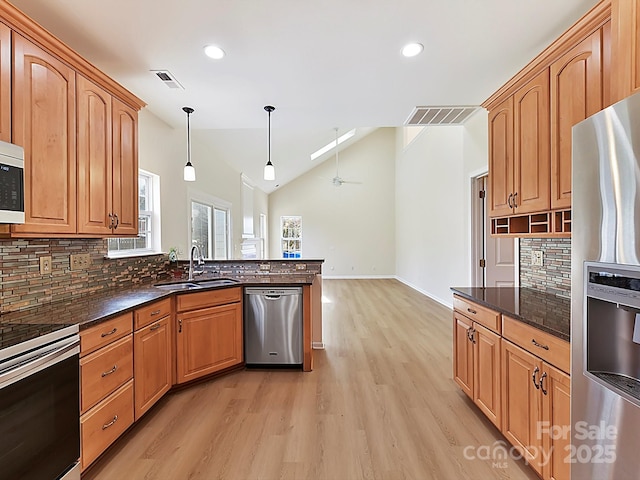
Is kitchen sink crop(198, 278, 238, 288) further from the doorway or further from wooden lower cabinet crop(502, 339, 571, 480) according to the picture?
the doorway

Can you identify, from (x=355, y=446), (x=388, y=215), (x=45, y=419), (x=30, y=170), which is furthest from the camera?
(x=388, y=215)

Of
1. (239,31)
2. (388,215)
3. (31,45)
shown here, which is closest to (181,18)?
(239,31)

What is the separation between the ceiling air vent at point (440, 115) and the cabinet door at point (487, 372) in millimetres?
2246

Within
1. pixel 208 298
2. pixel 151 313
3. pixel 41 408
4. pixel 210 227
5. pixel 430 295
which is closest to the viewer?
pixel 41 408

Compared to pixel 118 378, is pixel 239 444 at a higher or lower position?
lower

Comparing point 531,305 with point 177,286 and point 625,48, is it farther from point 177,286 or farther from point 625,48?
point 177,286

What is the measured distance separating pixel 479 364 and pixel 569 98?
1.75m

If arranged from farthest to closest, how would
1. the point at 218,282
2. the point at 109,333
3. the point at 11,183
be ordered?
1. the point at 218,282
2. the point at 109,333
3. the point at 11,183

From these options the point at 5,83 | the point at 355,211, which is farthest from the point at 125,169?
the point at 355,211

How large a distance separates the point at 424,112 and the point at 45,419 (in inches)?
148

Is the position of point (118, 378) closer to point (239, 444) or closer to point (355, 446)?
point (239, 444)

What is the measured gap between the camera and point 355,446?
2.05m

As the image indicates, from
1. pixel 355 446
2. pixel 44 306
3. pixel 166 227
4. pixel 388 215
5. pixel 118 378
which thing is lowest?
pixel 355 446

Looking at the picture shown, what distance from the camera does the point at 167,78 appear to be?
8.64 feet
